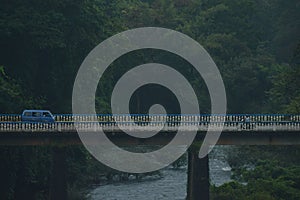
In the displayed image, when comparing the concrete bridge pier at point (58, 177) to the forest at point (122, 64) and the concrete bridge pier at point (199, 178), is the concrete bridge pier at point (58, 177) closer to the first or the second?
the forest at point (122, 64)

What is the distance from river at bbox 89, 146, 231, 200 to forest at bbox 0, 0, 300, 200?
3.47 m

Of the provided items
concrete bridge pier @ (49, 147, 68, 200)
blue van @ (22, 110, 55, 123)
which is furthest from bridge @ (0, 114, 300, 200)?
blue van @ (22, 110, 55, 123)

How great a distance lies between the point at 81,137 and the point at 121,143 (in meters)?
3.58

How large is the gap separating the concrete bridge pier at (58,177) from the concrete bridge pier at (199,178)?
37.8 feet

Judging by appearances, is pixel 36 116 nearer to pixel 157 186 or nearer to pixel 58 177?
pixel 58 177

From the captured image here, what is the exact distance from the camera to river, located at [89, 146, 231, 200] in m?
78.8

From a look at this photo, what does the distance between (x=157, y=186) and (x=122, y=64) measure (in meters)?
34.4

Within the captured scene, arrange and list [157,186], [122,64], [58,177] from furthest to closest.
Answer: [122,64]
[157,186]
[58,177]

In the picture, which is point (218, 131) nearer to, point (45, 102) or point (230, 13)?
point (45, 102)

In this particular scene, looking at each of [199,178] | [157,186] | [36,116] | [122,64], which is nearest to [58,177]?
[36,116]

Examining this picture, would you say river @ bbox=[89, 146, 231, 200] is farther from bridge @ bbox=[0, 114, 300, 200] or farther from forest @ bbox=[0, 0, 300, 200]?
bridge @ bbox=[0, 114, 300, 200]

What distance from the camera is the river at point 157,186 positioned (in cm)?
7881

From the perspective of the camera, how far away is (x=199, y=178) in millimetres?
69562

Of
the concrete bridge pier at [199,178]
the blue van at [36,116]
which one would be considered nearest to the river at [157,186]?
the concrete bridge pier at [199,178]
